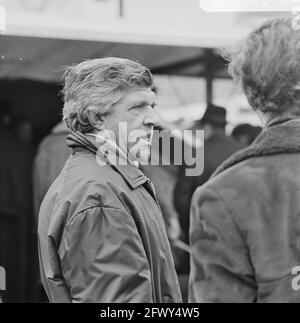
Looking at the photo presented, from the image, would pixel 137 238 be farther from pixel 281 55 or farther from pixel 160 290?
pixel 281 55

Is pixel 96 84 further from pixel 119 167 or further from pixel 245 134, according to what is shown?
pixel 245 134

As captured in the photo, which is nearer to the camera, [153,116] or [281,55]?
[281,55]

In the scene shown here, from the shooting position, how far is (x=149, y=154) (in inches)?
98.0

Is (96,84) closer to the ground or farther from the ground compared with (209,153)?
farther from the ground

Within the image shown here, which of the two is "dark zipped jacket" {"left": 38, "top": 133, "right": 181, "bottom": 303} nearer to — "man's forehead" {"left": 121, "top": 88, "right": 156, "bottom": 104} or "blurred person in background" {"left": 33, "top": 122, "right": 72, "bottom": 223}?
"blurred person in background" {"left": 33, "top": 122, "right": 72, "bottom": 223}

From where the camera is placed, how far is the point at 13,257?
8.34ft

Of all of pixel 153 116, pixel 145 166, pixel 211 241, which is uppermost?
pixel 153 116

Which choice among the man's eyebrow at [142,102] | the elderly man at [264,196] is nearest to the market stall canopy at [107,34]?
the man's eyebrow at [142,102]

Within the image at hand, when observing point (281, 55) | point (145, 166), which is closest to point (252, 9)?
point (281, 55)

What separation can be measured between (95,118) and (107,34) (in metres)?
0.38

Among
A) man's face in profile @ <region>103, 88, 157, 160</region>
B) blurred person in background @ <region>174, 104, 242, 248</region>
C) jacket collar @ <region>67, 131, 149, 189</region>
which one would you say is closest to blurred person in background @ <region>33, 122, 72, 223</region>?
jacket collar @ <region>67, 131, 149, 189</region>

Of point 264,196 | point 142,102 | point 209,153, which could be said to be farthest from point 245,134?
point 142,102

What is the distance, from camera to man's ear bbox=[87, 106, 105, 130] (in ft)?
7.85

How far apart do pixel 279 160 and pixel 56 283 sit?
3.17ft
